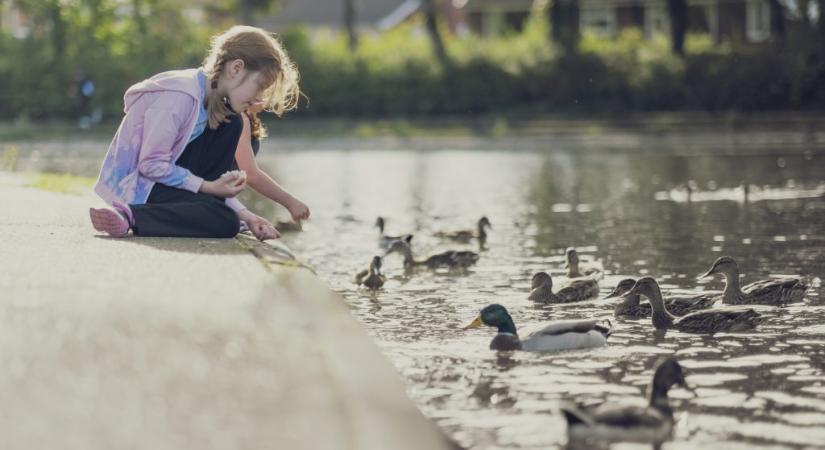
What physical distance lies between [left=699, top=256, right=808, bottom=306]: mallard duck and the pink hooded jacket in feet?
11.7

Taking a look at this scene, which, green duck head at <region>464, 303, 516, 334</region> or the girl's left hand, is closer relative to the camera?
green duck head at <region>464, 303, 516, 334</region>

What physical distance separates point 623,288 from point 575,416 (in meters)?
5.23

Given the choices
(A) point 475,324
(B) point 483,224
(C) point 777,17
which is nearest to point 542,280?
(A) point 475,324

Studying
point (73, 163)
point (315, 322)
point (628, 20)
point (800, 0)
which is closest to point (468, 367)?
point (315, 322)

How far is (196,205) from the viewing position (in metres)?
10.5

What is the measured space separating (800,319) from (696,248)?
4963mm

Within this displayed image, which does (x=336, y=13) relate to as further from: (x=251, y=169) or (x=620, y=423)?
(x=620, y=423)

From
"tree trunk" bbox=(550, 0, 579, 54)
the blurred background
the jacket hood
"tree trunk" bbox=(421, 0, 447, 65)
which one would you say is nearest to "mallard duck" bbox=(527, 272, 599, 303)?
the jacket hood

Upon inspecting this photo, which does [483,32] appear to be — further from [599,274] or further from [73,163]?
[599,274]

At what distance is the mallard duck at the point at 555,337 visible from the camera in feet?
31.3

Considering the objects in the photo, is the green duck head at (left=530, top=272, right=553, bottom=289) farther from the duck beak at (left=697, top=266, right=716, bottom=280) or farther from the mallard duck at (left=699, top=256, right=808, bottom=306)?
the duck beak at (left=697, top=266, right=716, bottom=280)

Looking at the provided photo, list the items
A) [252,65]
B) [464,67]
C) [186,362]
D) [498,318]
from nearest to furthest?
[186,362] → [498,318] → [252,65] → [464,67]

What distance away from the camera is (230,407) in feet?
19.7

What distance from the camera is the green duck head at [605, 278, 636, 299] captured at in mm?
12117
